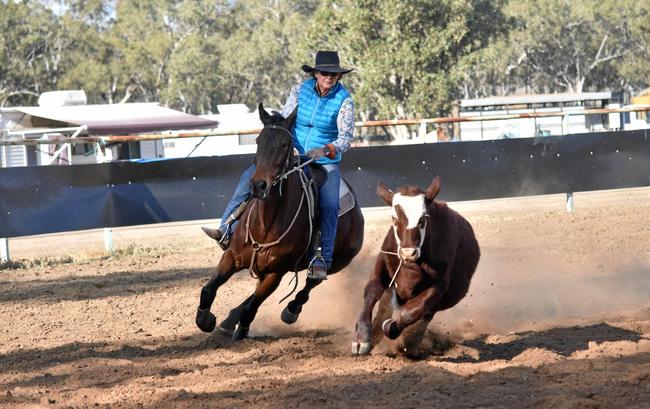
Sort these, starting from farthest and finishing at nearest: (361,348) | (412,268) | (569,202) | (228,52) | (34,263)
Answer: (228,52)
(569,202)
(34,263)
(412,268)
(361,348)

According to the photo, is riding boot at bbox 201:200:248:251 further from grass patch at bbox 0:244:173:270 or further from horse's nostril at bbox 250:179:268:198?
grass patch at bbox 0:244:173:270

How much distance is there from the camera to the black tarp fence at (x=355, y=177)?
1388 cm

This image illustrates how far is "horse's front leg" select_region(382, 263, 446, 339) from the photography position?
22.8 ft

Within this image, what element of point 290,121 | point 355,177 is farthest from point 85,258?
point 290,121

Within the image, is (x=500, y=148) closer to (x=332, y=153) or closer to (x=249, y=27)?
(x=332, y=153)

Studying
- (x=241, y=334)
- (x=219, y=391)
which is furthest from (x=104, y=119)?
(x=219, y=391)

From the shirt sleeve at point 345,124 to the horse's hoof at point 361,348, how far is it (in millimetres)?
1945

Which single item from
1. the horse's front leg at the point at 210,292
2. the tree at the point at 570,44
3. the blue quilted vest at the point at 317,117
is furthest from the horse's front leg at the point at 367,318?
the tree at the point at 570,44

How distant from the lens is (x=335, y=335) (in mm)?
8812

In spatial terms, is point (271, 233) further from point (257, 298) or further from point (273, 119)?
point (273, 119)

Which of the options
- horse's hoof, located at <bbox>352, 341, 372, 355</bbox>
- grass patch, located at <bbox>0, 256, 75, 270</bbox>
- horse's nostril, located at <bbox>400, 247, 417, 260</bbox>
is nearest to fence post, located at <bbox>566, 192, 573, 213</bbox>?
grass patch, located at <bbox>0, 256, 75, 270</bbox>

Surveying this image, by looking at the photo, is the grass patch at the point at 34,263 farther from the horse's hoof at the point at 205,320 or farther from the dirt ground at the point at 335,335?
the horse's hoof at the point at 205,320

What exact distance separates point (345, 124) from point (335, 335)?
1904 mm

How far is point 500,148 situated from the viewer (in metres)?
17.0
